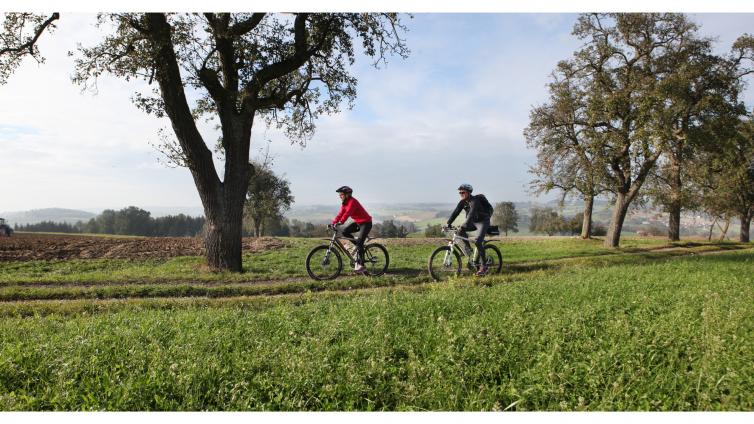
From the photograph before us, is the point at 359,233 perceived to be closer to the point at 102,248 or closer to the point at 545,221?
the point at 102,248

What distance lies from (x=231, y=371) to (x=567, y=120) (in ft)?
86.0

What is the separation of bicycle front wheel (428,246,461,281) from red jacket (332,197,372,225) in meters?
2.48

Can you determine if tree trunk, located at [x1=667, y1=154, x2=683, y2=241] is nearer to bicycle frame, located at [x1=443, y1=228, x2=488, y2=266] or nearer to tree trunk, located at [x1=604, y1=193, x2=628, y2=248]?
tree trunk, located at [x1=604, y1=193, x2=628, y2=248]

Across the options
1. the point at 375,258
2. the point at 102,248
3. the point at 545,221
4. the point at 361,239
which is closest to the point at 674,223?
the point at 375,258

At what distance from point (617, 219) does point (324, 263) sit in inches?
830

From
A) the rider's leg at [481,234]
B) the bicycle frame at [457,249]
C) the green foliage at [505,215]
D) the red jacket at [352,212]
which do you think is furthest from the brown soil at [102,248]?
the green foliage at [505,215]

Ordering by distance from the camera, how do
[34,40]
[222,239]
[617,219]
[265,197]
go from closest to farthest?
[34,40] → [222,239] → [617,219] → [265,197]

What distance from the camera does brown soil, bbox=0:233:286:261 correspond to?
58.2ft

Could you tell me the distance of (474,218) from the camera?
12.7 m

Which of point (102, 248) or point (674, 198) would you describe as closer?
point (102, 248)

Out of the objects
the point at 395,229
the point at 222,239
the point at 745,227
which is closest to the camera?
the point at 222,239

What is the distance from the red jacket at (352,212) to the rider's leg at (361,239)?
17 centimetres

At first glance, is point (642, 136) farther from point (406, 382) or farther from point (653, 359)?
point (406, 382)

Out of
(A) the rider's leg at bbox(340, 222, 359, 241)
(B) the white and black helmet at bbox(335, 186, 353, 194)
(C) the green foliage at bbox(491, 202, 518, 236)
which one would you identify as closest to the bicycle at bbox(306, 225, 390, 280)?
(A) the rider's leg at bbox(340, 222, 359, 241)
